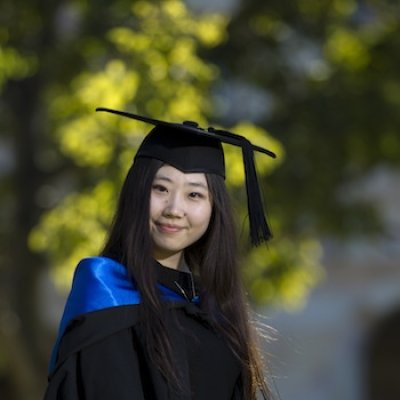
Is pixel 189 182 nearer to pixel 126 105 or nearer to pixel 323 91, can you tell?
pixel 126 105

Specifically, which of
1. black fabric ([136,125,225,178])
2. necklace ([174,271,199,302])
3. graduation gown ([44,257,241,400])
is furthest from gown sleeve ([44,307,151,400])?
black fabric ([136,125,225,178])

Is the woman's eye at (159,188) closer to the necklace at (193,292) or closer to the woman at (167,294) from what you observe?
the woman at (167,294)

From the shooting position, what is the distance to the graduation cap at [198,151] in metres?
3.53

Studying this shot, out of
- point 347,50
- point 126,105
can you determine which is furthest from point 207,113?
point 347,50

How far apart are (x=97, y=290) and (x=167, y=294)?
25 centimetres

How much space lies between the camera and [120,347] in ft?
10.7

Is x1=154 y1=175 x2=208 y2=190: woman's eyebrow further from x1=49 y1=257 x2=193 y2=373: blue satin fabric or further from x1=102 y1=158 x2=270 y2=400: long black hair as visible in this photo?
x1=49 y1=257 x2=193 y2=373: blue satin fabric

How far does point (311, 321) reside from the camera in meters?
13.9

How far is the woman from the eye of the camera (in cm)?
325

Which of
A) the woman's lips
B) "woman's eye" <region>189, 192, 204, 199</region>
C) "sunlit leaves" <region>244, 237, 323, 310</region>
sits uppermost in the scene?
"woman's eye" <region>189, 192, 204, 199</region>

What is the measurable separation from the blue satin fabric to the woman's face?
0.18m

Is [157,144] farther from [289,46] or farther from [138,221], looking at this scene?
[289,46]

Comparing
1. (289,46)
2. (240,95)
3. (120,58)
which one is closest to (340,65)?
(289,46)

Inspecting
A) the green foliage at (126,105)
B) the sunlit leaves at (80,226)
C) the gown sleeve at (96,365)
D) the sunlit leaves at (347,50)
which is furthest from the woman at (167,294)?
the sunlit leaves at (347,50)
